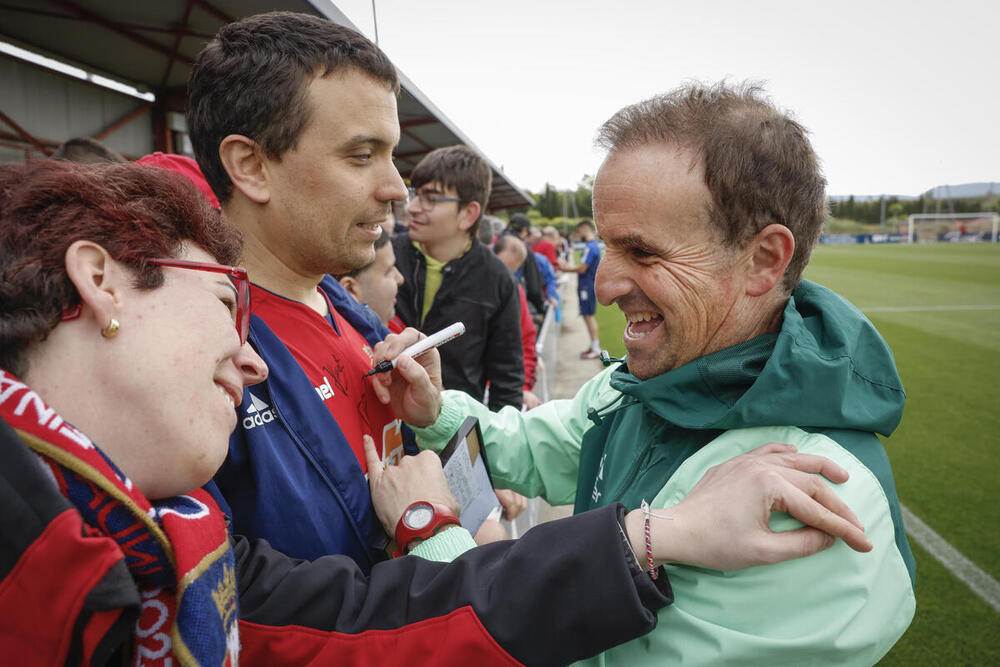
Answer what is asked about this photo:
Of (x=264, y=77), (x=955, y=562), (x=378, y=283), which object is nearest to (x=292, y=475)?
(x=264, y=77)

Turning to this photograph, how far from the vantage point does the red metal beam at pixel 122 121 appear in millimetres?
9258

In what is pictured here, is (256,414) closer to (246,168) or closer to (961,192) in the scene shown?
(246,168)

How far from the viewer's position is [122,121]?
30.9 ft

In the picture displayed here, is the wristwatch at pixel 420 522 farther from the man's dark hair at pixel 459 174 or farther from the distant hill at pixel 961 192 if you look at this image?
the distant hill at pixel 961 192

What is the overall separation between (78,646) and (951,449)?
302 inches

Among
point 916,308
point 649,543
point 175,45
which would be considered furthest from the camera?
point 916,308

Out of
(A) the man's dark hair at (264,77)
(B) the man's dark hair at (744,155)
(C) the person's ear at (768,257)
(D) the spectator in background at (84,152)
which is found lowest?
(C) the person's ear at (768,257)

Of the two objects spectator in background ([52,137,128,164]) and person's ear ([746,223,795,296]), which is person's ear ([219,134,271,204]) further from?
spectator in background ([52,137,128,164])

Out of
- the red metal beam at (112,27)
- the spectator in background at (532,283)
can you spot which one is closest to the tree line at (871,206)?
the spectator in background at (532,283)

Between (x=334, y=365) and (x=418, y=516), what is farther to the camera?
(x=334, y=365)

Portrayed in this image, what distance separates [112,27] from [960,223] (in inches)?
3932

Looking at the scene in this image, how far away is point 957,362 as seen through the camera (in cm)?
999

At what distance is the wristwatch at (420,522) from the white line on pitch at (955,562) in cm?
368

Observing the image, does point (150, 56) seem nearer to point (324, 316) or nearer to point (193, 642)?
point (324, 316)
